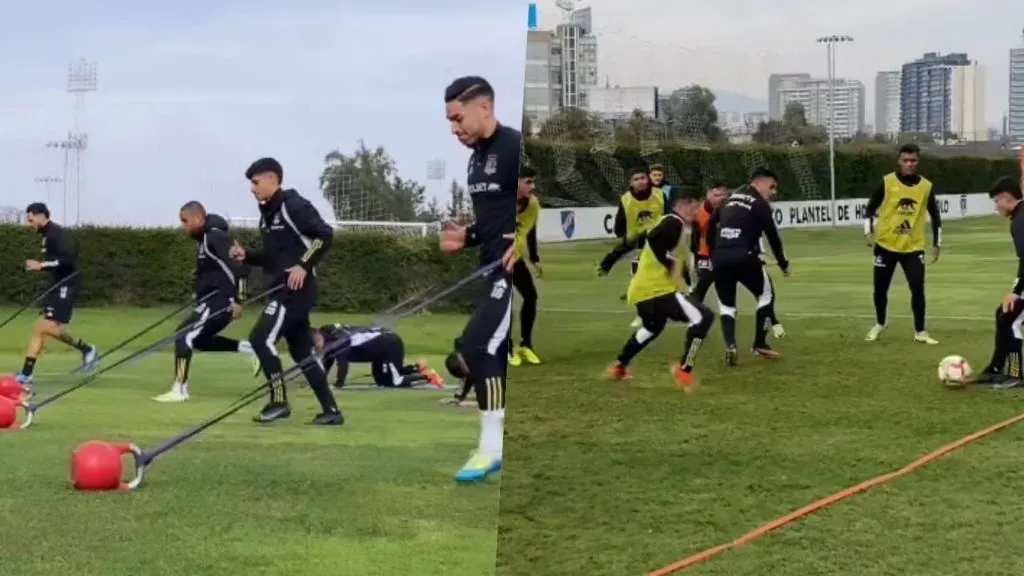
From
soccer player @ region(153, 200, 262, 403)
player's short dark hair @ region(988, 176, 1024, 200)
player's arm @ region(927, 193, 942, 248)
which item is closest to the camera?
soccer player @ region(153, 200, 262, 403)

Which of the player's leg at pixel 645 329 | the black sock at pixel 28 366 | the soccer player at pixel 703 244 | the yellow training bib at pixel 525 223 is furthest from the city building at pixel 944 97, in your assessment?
the black sock at pixel 28 366

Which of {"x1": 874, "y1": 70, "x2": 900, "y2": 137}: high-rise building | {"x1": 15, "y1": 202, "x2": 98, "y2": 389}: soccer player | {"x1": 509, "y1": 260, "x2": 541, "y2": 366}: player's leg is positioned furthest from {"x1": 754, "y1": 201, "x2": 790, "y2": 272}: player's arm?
{"x1": 15, "y1": 202, "x2": 98, "y2": 389}: soccer player

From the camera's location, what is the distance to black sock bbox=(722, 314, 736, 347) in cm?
432

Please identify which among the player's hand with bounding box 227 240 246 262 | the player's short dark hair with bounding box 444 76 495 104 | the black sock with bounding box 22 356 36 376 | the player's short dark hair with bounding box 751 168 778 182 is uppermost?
the player's short dark hair with bounding box 444 76 495 104

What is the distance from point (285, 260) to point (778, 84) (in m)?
2.09

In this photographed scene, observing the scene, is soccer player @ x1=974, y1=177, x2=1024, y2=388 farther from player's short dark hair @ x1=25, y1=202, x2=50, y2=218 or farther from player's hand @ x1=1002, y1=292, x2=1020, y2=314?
player's short dark hair @ x1=25, y1=202, x2=50, y2=218

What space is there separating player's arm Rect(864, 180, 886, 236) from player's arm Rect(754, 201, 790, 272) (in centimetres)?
34

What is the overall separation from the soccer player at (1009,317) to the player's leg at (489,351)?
2389 mm

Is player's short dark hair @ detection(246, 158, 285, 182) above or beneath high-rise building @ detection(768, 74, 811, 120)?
beneath

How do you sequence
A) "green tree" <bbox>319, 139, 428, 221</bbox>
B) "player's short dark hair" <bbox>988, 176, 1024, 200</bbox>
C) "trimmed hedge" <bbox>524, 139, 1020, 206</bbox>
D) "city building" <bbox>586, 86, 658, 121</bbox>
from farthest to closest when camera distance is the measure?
"player's short dark hair" <bbox>988, 176, 1024, 200</bbox>, "city building" <bbox>586, 86, 658, 121</bbox>, "trimmed hedge" <bbox>524, 139, 1020, 206</bbox>, "green tree" <bbox>319, 139, 428, 221</bbox>

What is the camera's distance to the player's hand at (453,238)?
2.33m

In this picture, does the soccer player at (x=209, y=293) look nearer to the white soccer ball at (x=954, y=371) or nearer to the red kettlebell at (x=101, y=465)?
the red kettlebell at (x=101, y=465)

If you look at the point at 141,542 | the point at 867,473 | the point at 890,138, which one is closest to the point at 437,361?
the point at 141,542

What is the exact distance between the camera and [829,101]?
4.01 meters
